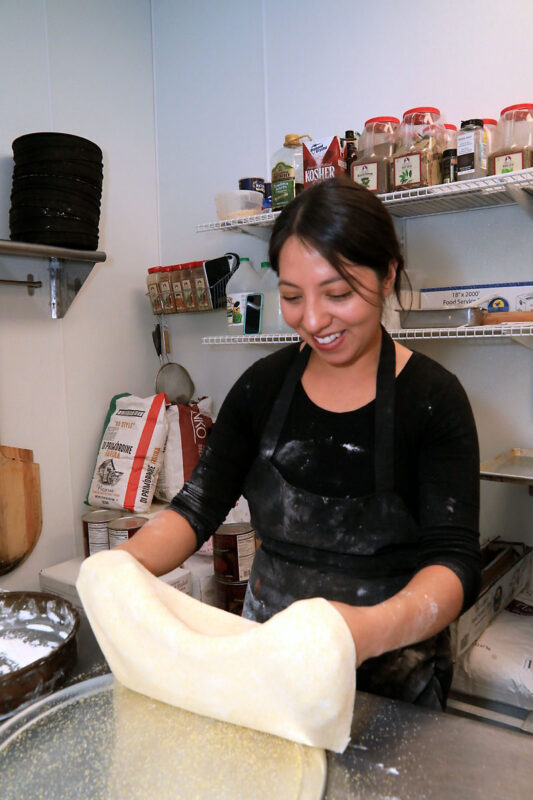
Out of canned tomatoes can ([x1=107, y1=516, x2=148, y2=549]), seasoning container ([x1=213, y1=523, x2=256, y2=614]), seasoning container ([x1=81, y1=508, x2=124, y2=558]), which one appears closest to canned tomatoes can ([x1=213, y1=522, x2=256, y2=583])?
seasoning container ([x1=213, y1=523, x2=256, y2=614])

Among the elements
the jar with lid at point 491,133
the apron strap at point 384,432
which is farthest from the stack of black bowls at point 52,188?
the apron strap at point 384,432

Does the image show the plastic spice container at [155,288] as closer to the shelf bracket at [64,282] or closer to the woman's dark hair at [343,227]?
the shelf bracket at [64,282]

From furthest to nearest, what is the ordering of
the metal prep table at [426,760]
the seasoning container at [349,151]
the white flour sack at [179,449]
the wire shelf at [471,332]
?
the white flour sack at [179,449] < the seasoning container at [349,151] < the wire shelf at [471,332] < the metal prep table at [426,760]

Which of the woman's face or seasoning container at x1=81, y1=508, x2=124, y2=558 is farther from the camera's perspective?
seasoning container at x1=81, y1=508, x2=124, y2=558

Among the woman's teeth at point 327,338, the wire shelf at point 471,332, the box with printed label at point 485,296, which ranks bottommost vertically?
the woman's teeth at point 327,338

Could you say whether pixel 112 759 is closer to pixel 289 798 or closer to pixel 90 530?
pixel 289 798

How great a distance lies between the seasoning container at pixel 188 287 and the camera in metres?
2.33

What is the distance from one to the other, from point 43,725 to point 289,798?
0.30 meters

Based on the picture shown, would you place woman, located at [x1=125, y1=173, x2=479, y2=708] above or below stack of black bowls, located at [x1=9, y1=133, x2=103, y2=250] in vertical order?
below

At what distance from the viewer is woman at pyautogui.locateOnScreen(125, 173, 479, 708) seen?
0.90 m

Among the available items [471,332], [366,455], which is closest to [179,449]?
[471,332]

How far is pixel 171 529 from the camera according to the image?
1.02 m

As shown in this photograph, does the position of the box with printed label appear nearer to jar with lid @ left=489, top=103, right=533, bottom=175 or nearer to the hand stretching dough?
jar with lid @ left=489, top=103, right=533, bottom=175

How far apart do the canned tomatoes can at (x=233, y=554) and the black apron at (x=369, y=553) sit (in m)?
0.75
